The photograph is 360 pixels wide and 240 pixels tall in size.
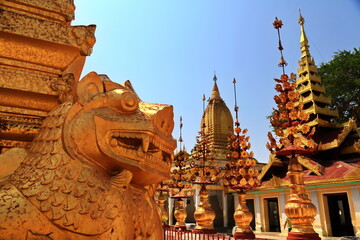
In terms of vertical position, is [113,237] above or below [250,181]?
below

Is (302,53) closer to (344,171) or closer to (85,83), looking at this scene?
(344,171)

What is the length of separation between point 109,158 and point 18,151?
85cm

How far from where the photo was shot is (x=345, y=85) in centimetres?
2309

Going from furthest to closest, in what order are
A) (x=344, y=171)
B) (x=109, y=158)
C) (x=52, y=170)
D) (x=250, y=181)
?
(x=344, y=171) → (x=250, y=181) → (x=109, y=158) → (x=52, y=170)

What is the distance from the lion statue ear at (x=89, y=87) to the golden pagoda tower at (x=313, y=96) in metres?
17.3

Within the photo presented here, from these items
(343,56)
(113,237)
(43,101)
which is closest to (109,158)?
(113,237)

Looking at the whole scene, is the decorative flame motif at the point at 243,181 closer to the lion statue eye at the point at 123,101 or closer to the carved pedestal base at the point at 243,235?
the carved pedestal base at the point at 243,235

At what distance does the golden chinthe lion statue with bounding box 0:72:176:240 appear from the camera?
184cm

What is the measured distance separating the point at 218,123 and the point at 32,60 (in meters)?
25.2

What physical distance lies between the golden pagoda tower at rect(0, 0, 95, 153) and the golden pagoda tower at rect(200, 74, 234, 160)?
2145 cm

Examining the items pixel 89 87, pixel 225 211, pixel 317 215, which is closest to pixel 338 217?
pixel 317 215

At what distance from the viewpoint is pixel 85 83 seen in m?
2.27

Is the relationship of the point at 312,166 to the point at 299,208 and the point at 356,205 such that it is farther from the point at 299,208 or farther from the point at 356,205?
the point at 299,208

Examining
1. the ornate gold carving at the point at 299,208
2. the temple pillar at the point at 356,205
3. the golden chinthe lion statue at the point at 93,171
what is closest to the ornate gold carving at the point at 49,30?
the golden chinthe lion statue at the point at 93,171
